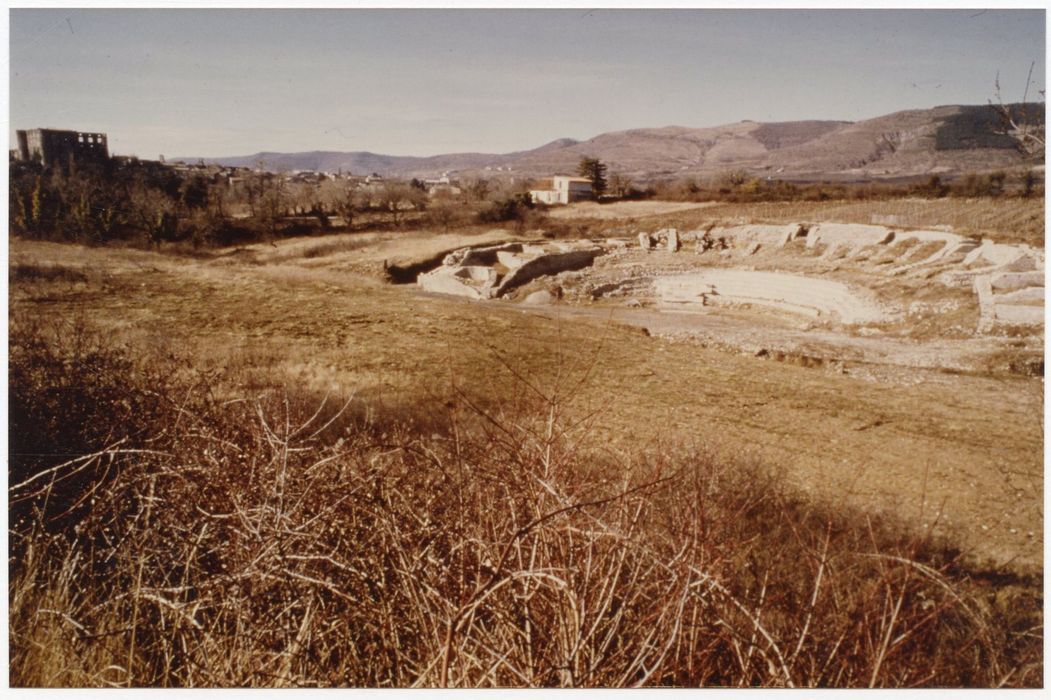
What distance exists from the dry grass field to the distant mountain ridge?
1.81 m

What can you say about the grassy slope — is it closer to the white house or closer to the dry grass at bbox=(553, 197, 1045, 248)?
the dry grass at bbox=(553, 197, 1045, 248)

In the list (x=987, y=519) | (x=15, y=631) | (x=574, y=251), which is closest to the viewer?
(x=15, y=631)

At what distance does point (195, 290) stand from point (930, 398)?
12.8m

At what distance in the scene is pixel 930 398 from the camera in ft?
33.6

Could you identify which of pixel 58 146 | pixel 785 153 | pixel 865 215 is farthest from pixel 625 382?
pixel 865 215

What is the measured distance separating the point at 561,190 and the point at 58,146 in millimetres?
21073

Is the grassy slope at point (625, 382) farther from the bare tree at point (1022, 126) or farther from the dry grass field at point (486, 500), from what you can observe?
the bare tree at point (1022, 126)

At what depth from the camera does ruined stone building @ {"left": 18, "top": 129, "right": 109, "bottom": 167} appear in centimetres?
546

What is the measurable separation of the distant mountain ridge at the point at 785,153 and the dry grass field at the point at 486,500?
71.1 inches

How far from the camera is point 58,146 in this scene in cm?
618

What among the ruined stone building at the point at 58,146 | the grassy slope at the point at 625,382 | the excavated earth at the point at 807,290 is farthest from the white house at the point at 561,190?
the ruined stone building at the point at 58,146

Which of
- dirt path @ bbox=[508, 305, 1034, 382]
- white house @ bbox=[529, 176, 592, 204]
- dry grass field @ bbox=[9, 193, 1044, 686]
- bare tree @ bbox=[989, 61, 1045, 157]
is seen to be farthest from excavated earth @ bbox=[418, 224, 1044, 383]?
bare tree @ bbox=[989, 61, 1045, 157]

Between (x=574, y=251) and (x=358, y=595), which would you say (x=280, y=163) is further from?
(x=574, y=251)

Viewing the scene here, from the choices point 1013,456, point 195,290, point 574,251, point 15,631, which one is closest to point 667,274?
point 574,251
